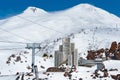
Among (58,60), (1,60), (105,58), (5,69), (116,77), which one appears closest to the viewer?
(116,77)

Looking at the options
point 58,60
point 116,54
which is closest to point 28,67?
point 58,60

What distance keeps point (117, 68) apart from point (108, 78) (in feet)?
24.9

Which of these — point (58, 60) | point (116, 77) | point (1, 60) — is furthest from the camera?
point (1, 60)

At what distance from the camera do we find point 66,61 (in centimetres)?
12469

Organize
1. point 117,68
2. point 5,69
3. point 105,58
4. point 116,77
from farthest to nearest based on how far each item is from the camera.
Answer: point 5,69 < point 105,58 < point 117,68 < point 116,77

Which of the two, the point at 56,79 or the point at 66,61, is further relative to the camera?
the point at 66,61

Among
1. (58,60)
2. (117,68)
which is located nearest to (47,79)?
(117,68)

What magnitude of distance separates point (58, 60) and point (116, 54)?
54.2 ft

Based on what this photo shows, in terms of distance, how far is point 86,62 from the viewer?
122188 mm

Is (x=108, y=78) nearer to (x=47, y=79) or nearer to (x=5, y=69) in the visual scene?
(x=47, y=79)

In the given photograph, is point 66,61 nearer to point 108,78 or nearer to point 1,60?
point 108,78

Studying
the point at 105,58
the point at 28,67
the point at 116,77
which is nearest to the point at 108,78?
the point at 116,77

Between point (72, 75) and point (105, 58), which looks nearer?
point (72, 75)

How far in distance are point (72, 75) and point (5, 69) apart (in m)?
58.3
